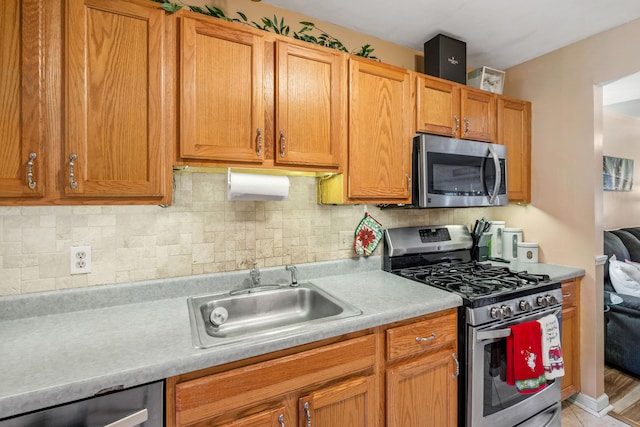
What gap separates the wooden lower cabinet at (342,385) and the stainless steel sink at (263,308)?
206 millimetres

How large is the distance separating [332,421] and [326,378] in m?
0.18

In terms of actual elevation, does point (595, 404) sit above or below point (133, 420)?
below

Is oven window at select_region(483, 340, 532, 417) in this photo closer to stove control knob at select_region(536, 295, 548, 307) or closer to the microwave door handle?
stove control knob at select_region(536, 295, 548, 307)

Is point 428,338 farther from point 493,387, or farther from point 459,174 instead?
point 459,174

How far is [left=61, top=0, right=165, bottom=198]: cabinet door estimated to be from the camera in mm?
1105

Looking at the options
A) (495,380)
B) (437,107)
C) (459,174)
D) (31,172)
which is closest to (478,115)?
(437,107)

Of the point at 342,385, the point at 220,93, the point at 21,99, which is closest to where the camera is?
the point at 21,99

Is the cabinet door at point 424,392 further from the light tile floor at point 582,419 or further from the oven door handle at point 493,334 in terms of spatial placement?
the light tile floor at point 582,419

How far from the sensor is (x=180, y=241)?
1.56 meters

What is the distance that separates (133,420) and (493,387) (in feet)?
5.32

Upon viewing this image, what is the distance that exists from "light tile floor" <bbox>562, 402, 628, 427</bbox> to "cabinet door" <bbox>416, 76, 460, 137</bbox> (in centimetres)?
199

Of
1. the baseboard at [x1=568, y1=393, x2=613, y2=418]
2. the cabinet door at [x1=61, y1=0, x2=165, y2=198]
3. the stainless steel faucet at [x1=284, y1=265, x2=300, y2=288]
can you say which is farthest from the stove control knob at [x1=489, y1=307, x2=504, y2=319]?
the cabinet door at [x1=61, y1=0, x2=165, y2=198]

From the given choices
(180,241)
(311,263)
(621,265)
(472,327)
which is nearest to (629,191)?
(621,265)

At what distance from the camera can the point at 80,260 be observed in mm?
1365
